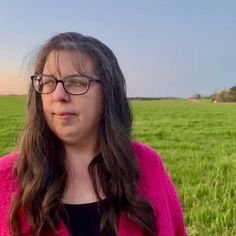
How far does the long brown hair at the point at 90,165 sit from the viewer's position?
2201 mm

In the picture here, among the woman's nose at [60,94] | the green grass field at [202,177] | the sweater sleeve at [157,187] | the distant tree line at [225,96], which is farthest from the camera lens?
the distant tree line at [225,96]

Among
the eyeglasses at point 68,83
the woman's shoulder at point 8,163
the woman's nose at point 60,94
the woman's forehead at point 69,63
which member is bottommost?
the woman's shoulder at point 8,163

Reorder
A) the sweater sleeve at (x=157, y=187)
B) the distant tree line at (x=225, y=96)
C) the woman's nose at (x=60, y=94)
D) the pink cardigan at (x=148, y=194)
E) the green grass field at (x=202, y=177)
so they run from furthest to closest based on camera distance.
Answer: the distant tree line at (x=225, y=96) → the green grass field at (x=202, y=177) → the sweater sleeve at (x=157, y=187) → the pink cardigan at (x=148, y=194) → the woman's nose at (x=60, y=94)

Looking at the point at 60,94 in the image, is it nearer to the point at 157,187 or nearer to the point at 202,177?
the point at 157,187

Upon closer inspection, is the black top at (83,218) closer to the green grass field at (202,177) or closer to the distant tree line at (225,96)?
the green grass field at (202,177)

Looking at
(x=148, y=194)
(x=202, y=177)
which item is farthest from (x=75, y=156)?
(x=202, y=177)

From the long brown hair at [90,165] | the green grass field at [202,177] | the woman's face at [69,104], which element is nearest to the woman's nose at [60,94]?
the woman's face at [69,104]

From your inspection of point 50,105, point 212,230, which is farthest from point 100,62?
point 212,230

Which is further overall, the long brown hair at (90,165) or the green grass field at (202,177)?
the green grass field at (202,177)

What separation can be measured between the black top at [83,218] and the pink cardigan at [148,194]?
0.03 meters

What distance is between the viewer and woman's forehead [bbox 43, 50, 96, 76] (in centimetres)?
217

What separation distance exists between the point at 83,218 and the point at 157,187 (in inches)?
16.4

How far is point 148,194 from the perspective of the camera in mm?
2398

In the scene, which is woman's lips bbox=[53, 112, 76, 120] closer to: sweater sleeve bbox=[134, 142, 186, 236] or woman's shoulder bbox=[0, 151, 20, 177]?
woman's shoulder bbox=[0, 151, 20, 177]
